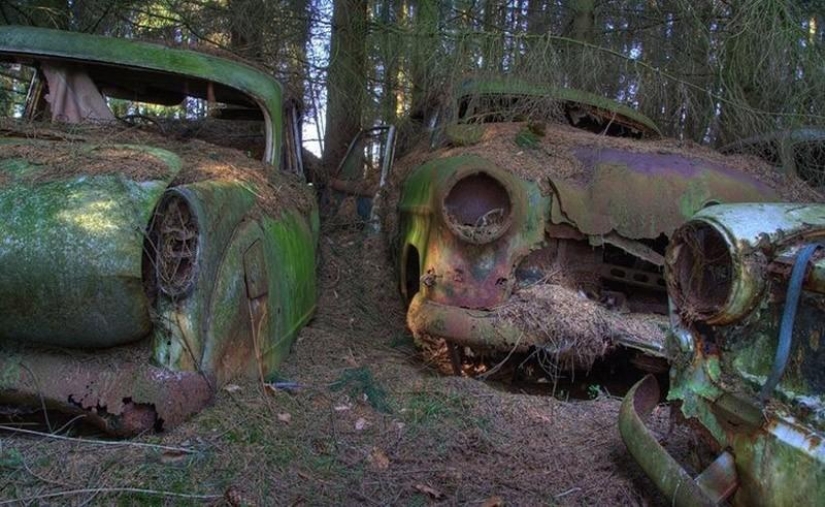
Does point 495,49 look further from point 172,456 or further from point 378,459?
point 172,456

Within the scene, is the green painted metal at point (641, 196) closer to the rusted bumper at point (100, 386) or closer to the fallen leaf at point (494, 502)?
the fallen leaf at point (494, 502)

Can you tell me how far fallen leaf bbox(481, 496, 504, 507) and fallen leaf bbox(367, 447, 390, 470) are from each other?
0.42 m

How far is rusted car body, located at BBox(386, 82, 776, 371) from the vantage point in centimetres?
356

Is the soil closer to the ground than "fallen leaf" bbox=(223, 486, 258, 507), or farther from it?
farther from it

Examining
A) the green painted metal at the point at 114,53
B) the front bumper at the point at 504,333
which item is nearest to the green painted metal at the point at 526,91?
the green painted metal at the point at 114,53

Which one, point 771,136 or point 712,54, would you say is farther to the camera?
point 712,54

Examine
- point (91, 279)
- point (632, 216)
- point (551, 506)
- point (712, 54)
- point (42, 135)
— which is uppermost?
point (712, 54)

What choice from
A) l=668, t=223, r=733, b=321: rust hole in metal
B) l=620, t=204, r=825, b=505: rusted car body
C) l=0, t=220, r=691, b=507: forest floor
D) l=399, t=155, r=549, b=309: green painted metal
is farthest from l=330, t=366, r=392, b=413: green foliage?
l=668, t=223, r=733, b=321: rust hole in metal

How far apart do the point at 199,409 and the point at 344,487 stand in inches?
26.8

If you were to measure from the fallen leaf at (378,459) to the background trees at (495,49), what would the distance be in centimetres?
330

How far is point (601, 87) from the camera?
6266 millimetres

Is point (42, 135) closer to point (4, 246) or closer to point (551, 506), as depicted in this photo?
point (4, 246)

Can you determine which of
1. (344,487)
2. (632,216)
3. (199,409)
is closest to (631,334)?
(632,216)

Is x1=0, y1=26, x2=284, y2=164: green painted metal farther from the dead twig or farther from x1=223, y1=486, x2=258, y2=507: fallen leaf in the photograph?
x1=223, y1=486, x2=258, y2=507: fallen leaf
